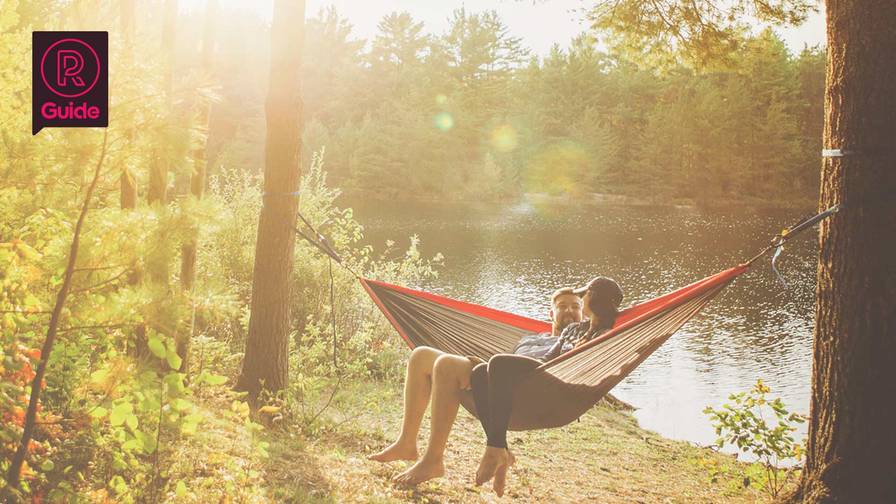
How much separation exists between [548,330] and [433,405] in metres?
0.92

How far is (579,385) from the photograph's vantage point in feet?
6.81

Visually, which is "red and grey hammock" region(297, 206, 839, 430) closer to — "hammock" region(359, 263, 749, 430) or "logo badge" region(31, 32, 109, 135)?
"hammock" region(359, 263, 749, 430)

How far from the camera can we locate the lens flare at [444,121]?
83.3ft

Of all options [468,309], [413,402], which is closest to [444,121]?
[468,309]

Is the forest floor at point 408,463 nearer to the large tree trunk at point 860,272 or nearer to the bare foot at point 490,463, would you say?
the bare foot at point 490,463

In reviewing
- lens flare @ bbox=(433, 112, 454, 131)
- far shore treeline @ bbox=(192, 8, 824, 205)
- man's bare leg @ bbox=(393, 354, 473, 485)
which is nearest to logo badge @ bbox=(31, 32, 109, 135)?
man's bare leg @ bbox=(393, 354, 473, 485)

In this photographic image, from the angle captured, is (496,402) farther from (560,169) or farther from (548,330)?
(560,169)

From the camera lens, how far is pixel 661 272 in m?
11.8

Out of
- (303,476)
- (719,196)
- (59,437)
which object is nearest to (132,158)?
(59,437)

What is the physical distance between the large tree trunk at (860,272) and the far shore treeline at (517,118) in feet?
72.1

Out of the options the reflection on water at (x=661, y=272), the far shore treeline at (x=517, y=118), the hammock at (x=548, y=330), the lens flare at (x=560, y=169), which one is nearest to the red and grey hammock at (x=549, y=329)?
the hammock at (x=548, y=330)

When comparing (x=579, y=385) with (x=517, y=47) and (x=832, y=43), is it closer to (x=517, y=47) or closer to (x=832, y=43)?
(x=832, y=43)

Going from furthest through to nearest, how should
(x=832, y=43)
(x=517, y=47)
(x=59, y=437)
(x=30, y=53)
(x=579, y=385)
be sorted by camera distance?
(x=517, y=47)
(x=579, y=385)
(x=832, y=43)
(x=59, y=437)
(x=30, y=53)

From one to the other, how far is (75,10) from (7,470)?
2.93 feet
